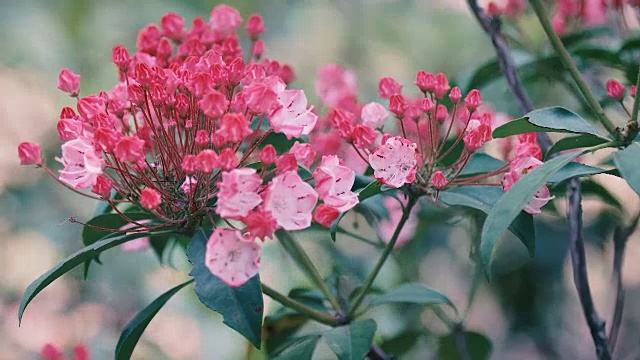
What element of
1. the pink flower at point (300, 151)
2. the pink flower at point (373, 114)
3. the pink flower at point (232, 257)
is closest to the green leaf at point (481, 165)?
the pink flower at point (373, 114)

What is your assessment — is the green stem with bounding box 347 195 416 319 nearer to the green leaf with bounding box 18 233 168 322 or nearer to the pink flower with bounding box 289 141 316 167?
the pink flower with bounding box 289 141 316 167

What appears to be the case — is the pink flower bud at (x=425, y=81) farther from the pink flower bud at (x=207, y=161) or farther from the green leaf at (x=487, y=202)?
the pink flower bud at (x=207, y=161)

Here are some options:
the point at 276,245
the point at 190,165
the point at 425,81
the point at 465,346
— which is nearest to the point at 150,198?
the point at 190,165

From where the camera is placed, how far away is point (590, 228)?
180 centimetres

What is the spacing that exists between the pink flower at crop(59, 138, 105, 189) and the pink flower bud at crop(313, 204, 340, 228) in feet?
0.75

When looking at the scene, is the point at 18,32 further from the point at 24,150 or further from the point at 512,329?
the point at 24,150

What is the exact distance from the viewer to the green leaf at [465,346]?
134cm

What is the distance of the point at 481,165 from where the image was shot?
1016 millimetres

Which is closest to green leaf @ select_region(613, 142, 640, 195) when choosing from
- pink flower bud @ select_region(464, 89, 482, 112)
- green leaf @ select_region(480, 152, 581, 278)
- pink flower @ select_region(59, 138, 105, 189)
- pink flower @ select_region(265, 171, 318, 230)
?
green leaf @ select_region(480, 152, 581, 278)

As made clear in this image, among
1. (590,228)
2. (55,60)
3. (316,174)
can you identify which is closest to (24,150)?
(316,174)

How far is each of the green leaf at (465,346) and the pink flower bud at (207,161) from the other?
0.72 meters

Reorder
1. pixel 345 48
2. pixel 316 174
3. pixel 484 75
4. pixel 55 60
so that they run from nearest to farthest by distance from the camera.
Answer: pixel 316 174, pixel 484 75, pixel 55 60, pixel 345 48

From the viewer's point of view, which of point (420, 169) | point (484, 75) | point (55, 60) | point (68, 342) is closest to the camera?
point (420, 169)

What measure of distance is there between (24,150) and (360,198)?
395mm
